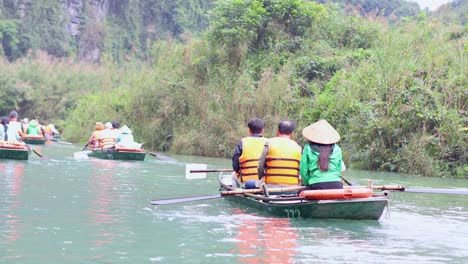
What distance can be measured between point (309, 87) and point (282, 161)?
1276 cm

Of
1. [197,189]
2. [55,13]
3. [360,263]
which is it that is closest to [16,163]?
[197,189]

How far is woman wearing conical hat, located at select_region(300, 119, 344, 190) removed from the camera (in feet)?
27.9

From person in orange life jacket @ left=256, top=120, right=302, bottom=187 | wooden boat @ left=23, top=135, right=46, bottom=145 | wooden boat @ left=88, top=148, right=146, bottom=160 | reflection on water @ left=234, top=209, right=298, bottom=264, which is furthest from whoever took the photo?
wooden boat @ left=23, top=135, right=46, bottom=145

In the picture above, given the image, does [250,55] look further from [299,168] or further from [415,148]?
[299,168]

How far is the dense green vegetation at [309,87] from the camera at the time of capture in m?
17.7

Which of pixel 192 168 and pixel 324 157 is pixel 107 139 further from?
pixel 324 157

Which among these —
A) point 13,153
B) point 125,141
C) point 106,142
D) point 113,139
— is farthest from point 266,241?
point 113,139

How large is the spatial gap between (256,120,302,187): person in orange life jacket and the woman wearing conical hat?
1.70 ft

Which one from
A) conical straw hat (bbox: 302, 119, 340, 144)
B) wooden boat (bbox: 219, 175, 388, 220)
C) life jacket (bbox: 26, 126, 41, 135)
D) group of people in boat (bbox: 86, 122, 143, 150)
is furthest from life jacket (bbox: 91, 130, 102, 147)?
conical straw hat (bbox: 302, 119, 340, 144)

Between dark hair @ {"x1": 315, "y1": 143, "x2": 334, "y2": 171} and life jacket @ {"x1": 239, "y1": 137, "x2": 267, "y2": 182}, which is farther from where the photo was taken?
life jacket @ {"x1": 239, "y1": 137, "x2": 267, "y2": 182}

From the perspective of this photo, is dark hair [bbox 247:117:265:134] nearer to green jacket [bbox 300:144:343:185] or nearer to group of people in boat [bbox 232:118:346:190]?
group of people in boat [bbox 232:118:346:190]

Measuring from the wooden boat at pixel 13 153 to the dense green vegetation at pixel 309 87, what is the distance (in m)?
6.90

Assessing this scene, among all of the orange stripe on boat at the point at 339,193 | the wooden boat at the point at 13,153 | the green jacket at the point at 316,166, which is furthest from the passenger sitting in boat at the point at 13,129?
the orange stripe on boat at the point at 339,193

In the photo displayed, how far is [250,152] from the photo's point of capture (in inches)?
388
